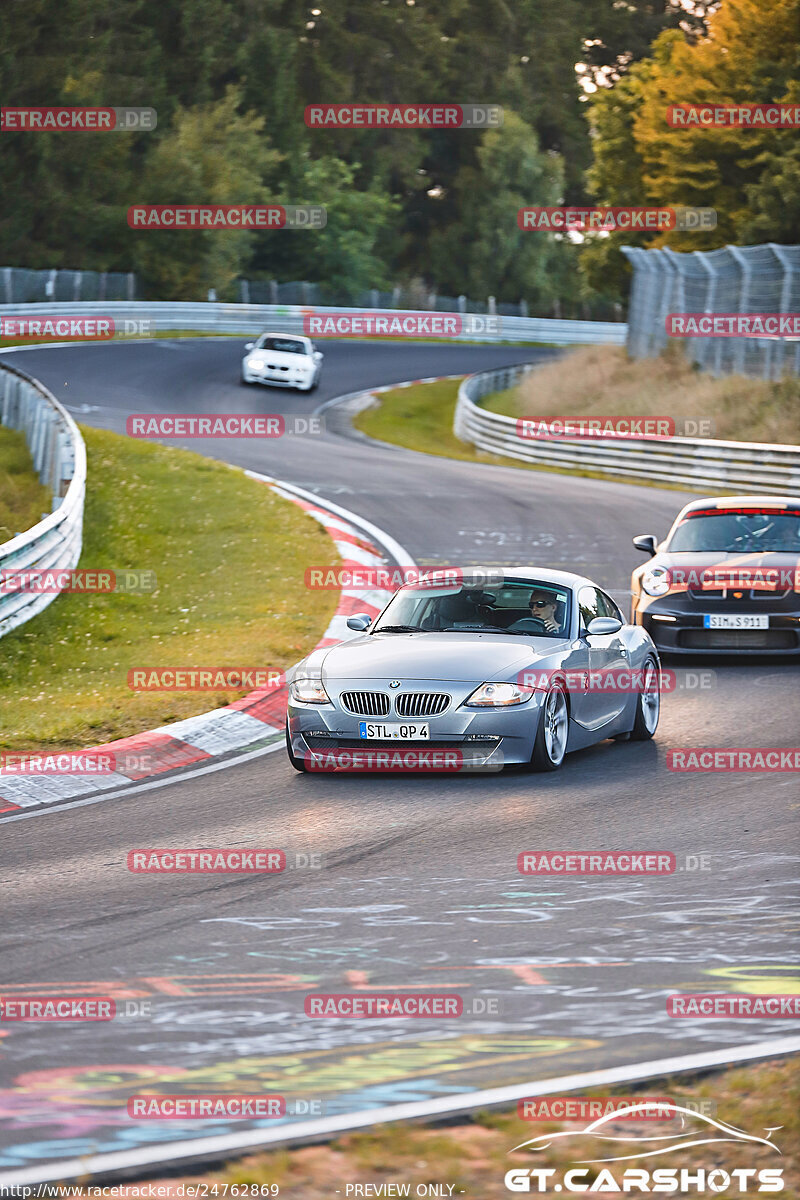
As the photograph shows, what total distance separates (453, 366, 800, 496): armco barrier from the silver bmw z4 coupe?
54.3 ft

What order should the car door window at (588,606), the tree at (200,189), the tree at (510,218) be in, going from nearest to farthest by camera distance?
the car door window at (588,606)
the tree at (200,189)
the tree at (510,218)

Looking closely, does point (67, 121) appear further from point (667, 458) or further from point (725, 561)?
point (725, 561)

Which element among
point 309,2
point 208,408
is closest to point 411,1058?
point 208,408

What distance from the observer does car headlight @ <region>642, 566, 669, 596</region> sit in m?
15.6

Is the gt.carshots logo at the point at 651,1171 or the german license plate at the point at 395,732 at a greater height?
the gt.carshots logo at the point at 651,1171

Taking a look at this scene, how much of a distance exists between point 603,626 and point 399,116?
81764 millimetres

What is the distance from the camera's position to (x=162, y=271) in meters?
64.5

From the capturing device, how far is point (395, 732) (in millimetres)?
10234

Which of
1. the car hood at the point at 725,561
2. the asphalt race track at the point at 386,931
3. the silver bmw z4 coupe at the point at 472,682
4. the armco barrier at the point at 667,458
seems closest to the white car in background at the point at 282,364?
the armco barrier at the point at 667,458

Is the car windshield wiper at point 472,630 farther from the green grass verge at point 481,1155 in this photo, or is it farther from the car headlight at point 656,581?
the green grass verge at point 481,1155

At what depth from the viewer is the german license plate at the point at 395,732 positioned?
1020cm

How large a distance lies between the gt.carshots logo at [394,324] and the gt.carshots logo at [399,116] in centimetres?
1853

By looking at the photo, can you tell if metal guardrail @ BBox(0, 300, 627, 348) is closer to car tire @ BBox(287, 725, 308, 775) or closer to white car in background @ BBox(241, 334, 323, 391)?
white car in background @ BBox(241, 334, 323, 391)

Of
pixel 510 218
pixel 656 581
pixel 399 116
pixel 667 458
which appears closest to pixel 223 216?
pixel 399 116
